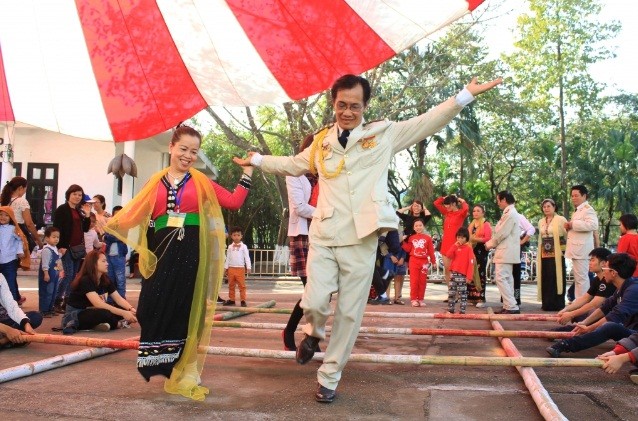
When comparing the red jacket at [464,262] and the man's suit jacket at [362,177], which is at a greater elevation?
the man's suit jacket at [362,177]

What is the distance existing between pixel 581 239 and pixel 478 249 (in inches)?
84.8

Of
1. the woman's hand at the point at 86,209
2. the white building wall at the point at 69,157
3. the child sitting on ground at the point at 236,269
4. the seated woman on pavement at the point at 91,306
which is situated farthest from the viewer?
the white building wall at the point at 69,157

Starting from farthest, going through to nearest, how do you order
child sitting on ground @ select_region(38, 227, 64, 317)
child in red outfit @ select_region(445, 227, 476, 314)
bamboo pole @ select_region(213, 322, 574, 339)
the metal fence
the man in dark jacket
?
1. the metal fence
2. child in red outfit @ select_region(445, 227, 476, 314)
3. child sitting on ground @ select_region(38, 227, 64, 317)
4. bamboo pole @ select_region(213, 322, 574, 339)
5. the man in dark jacket

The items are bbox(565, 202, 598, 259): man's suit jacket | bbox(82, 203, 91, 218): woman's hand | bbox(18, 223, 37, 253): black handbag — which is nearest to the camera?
bbox(82, 203, 91, 218): woman's hand

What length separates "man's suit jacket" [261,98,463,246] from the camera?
374cm

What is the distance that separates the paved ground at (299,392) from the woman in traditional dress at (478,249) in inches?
199

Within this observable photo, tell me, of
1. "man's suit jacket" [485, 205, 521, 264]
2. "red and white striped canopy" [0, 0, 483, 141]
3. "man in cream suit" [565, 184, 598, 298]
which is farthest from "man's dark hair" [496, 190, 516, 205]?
"red and white striped canopy" [0, 0, 483, 141]

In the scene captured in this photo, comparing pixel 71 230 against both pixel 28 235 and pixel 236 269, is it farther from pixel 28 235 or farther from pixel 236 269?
pixel 236 269

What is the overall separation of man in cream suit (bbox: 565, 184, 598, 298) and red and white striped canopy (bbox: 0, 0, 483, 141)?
4844mm

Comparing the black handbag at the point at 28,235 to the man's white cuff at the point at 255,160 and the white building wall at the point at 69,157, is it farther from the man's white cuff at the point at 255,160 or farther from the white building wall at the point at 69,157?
the white building wall at the point at 69,157

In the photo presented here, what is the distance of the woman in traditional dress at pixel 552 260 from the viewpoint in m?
9.27

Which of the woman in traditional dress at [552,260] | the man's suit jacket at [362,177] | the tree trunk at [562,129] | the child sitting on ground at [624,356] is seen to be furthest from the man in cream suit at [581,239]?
the tree trunk at [562,129]

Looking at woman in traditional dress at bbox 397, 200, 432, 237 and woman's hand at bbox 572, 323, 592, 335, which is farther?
woman in traditional dress at bbox 397, 200, 432, 237

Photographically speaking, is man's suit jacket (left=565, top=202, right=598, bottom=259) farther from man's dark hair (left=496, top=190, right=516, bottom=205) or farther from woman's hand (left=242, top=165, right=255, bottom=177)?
woman's hand (left=242, top=165, right=255, bottom=177)
